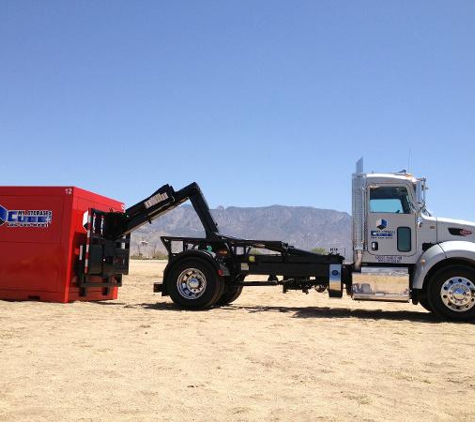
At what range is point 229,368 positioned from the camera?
560 centimetres

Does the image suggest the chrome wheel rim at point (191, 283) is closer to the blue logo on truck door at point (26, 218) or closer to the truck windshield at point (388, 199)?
the blue logo on truck door at point (26, 218)

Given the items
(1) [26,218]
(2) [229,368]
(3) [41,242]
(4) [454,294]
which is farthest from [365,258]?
(1) [26,218]

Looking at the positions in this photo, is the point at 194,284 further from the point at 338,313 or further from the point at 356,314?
the point at 356,314

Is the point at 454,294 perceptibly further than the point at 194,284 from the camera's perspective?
No

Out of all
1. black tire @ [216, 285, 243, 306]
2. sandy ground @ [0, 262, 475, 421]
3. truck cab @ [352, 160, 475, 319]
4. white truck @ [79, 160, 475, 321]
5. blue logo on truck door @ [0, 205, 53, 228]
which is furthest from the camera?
black tire @ [216, 285, 243, 306]

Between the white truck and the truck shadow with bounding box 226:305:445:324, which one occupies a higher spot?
the white truck

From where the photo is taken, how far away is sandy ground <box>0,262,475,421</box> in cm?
415

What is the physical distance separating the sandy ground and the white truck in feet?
2.56

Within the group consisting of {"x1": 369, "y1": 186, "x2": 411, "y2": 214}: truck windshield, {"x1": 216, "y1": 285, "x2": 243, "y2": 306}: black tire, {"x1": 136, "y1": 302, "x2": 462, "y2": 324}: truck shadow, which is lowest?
{"x1": 136, "y1": 302, "x2": 462, "y2": 324}: truck shadow

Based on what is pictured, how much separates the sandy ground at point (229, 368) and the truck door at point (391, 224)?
1.47m

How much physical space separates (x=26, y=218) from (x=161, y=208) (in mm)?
3019

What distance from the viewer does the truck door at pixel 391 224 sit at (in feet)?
35.9

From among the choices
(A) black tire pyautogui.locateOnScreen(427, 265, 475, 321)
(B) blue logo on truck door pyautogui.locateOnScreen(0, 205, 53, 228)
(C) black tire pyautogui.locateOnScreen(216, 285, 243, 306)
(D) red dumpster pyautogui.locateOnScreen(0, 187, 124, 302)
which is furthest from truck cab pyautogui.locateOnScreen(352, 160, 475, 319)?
(B) blue logo on truck door pyautogui.locateOnScreen(0, 205, 53, 228)

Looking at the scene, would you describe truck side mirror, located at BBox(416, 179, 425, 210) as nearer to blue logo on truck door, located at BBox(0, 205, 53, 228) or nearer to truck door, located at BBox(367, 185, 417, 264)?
truck door, located at BBox(367, 185, 417, 264)
